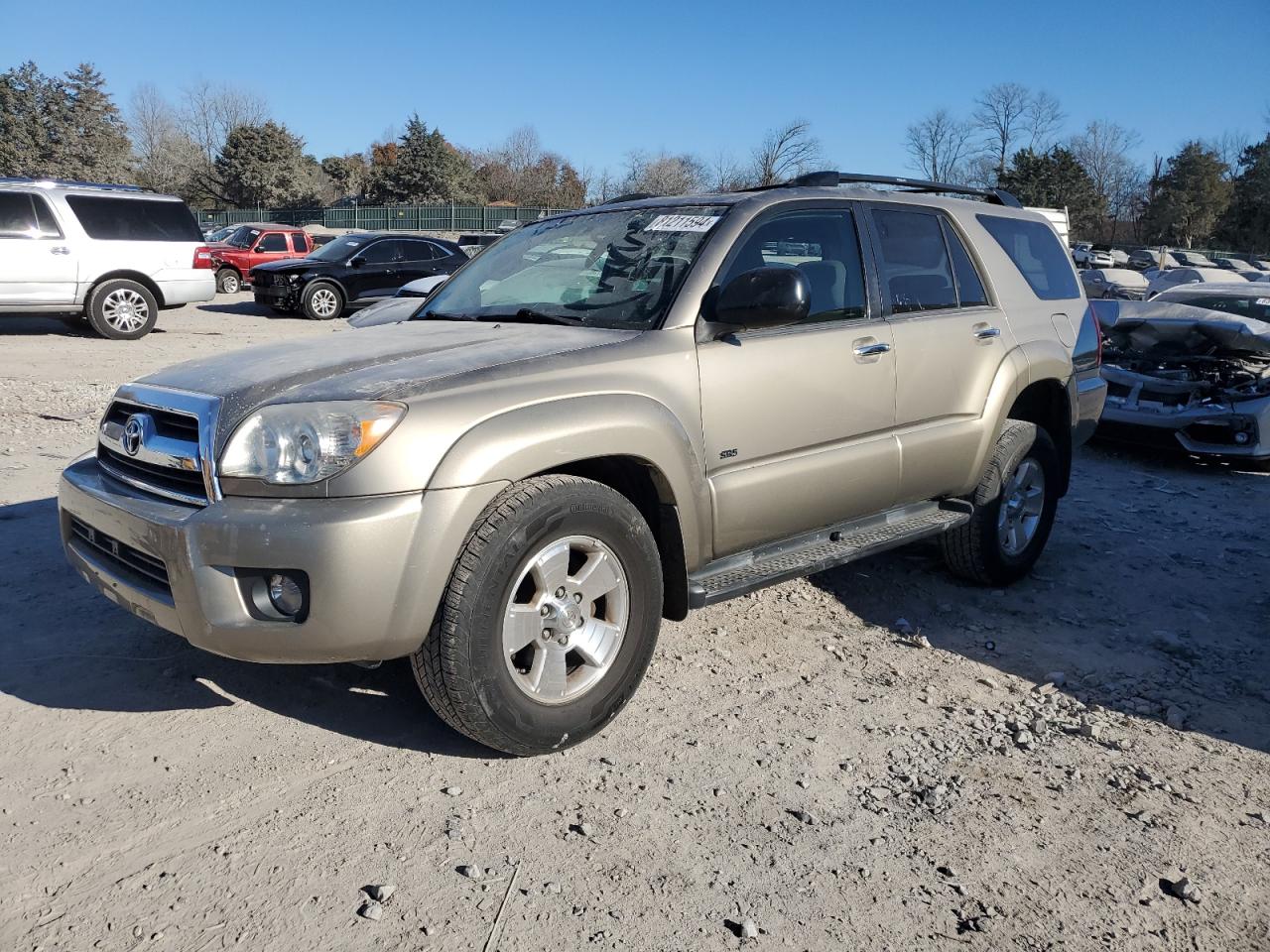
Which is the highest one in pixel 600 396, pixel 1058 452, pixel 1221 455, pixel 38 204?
pixel 38 204

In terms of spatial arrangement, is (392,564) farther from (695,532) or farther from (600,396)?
(695,532)

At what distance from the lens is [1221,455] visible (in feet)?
26.2

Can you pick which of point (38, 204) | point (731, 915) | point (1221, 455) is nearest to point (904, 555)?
point (731, 915)

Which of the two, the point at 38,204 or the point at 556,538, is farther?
the point at 38,204

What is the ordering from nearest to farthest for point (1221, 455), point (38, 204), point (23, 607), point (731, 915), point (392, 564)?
1. point (731, 915)
2. point (392, 564)
3. point (23, 607)
4. point (1221, 455)
5. point (38, 204)

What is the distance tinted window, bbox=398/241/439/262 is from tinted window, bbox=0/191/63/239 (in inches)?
255

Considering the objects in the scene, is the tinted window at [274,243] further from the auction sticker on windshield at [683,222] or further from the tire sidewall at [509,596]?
the tire sidewall at [509,596]

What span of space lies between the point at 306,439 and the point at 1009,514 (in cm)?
362

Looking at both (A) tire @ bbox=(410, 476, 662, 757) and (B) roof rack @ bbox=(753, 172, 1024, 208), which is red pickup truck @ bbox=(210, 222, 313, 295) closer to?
(B) roof rack @ bbox=(753, 172, 1024, 208)

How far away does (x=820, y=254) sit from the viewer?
13.7 feet

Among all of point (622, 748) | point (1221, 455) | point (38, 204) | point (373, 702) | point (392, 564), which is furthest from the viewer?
point (38, 204)

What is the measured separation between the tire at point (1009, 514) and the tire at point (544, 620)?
2061mm

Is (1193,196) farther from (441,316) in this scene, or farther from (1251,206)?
(441,316)

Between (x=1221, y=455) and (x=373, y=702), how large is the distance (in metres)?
7.17
